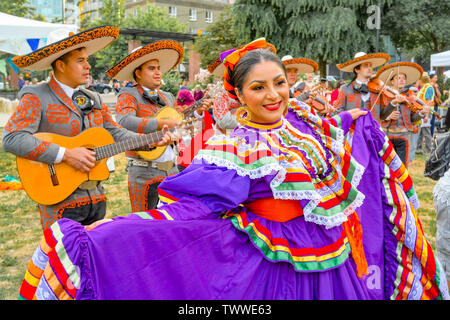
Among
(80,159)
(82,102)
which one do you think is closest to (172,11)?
(82,102)

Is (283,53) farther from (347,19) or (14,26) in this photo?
(14,26)

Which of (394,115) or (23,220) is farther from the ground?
(394,115)

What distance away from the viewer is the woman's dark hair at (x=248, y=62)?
→ 2.22 metres

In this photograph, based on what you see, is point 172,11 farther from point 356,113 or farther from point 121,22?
point 356,113

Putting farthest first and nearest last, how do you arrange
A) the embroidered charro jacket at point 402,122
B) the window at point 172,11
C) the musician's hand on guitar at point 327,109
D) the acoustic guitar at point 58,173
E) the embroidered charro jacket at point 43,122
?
1. the window at point 172,11
2. the embroidered charro jacket at point 402,122
3. the musician's hand on guitar at point 327,109
4. the acoustic guitar at point 58,173
5. the embroidered charro jacket at point 43,122

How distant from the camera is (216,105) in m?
5.95

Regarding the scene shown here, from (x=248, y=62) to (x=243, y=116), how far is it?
0.30 m

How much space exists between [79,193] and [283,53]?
20.1 metres

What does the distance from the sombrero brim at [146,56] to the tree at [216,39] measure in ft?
73.1

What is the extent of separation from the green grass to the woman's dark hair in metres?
2.95

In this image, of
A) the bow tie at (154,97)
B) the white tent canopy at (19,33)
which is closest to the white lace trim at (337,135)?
the bow tie at (154,97)

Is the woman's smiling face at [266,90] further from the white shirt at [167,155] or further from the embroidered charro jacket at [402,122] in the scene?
the embroidered charro jacket at [402,122]

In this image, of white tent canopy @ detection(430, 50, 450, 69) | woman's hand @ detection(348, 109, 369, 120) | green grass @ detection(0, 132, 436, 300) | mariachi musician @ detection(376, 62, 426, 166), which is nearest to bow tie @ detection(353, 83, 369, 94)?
mariachi musician @ detection(376, 62, 426, 166)

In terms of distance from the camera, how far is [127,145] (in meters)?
3.78
